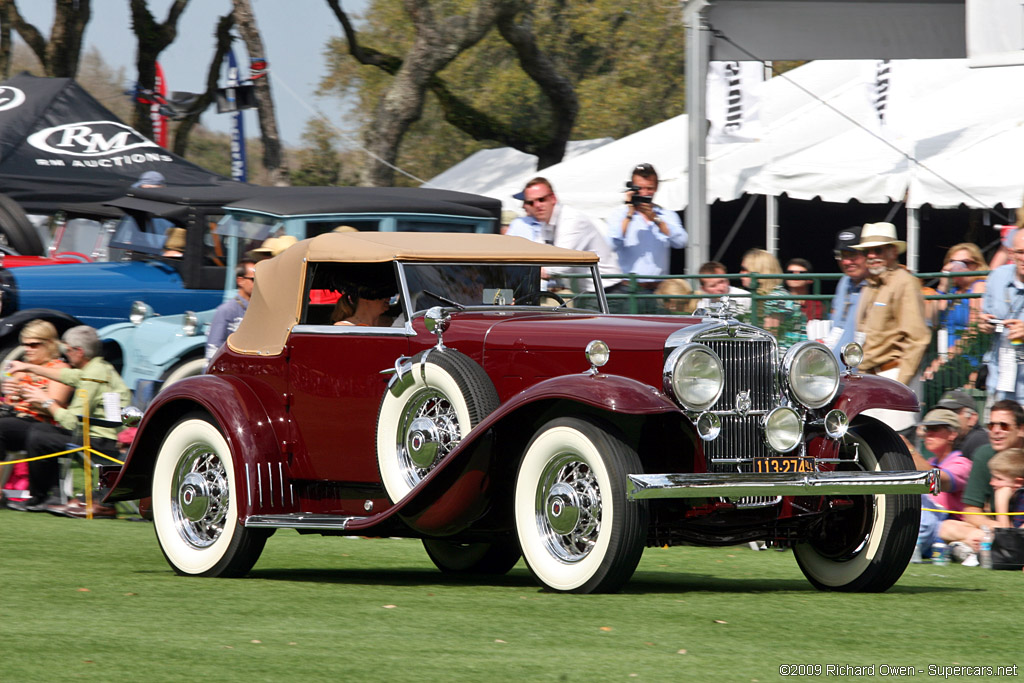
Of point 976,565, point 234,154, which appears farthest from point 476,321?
point 234,154

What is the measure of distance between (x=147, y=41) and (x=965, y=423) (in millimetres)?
22454

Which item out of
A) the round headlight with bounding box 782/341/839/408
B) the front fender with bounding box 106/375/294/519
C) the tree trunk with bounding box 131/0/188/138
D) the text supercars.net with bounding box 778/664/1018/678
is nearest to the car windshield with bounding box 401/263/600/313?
the front fender with bounding box 106/375/294/519

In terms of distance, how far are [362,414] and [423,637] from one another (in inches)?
77.5

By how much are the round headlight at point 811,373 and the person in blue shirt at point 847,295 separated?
266 centimetres

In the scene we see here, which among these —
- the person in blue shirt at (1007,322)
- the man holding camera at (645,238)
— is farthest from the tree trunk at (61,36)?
the person in blue shirt at (1007,322)

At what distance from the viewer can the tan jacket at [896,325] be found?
8555 mm

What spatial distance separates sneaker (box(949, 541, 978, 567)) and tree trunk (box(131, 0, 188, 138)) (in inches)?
881

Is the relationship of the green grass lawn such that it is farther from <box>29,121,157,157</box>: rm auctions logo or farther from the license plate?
<box>29,121,157,157</box>: rm auctions logo

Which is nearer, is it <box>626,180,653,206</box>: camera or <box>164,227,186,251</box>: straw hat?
<box>626,180,653,206</box>: camera

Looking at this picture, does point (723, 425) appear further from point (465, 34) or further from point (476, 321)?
point (465, 34)

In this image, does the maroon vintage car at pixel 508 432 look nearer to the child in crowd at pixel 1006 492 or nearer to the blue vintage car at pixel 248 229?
the child in crowd at pixel 1006 492

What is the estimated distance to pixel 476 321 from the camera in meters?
6.72

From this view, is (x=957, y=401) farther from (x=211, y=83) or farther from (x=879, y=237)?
(x=211, y=83)

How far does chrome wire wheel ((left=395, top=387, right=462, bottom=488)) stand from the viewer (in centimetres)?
651
